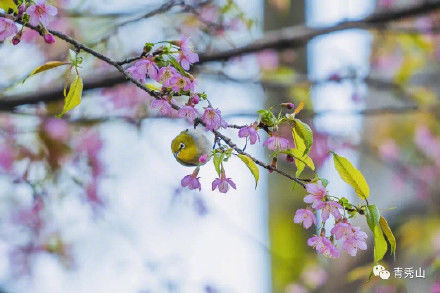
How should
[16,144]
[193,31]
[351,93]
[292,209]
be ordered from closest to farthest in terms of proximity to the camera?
1. [193,31]
2. [16,144]
3. [351,93]
4. [292,209]

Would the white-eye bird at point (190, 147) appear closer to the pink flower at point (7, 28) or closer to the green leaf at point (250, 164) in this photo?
the green leaf at point (250, 164)

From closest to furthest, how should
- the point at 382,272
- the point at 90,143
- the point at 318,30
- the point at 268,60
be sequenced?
the point at 382,272 < the point at 318,30 < the point at 90,143 < the point at 268,60

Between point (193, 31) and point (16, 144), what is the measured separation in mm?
637

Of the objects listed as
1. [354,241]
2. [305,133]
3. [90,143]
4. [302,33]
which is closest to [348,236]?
[354,241]

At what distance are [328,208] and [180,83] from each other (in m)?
0.22

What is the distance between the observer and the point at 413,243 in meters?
2.49

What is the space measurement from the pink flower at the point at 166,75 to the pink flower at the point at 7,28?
0.16 m

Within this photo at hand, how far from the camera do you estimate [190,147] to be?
2.23ft

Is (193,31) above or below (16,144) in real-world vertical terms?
above

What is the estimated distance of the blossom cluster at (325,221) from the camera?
691mm

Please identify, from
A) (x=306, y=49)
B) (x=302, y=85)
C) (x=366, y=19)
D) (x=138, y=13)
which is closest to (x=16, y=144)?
(x=138, y=13)

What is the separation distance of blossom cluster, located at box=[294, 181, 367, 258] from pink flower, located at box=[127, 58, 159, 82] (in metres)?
0.21

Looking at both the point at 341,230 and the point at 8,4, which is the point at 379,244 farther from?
the point at 8,4

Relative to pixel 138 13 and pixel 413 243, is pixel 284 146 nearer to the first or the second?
pixel 138 13
